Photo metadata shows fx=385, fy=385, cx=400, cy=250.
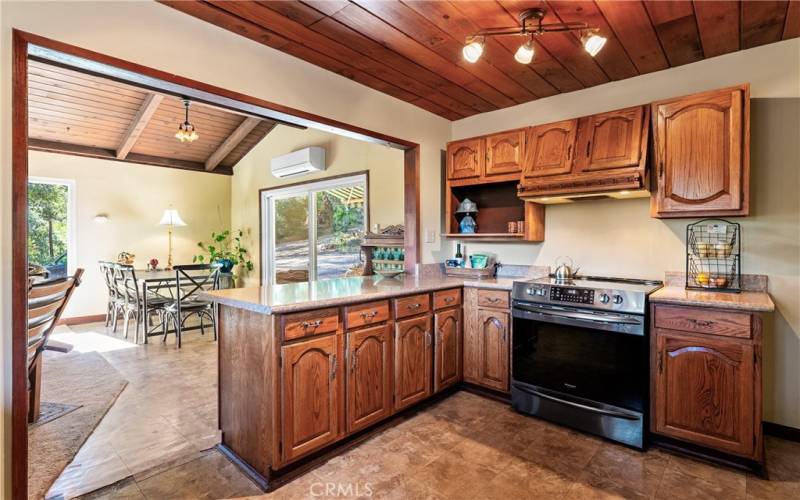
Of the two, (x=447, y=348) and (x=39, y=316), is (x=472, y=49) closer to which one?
(x=447, y=348)

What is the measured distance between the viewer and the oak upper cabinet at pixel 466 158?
339 cm

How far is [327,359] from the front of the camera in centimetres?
211

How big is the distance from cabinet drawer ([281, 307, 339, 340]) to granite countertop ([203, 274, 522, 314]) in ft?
0.14

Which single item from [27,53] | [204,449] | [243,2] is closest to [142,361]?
[204,449]

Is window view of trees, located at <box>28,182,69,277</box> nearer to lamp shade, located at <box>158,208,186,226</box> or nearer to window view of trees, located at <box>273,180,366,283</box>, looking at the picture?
lamp shade, located at <box>158,208,186,226</box>

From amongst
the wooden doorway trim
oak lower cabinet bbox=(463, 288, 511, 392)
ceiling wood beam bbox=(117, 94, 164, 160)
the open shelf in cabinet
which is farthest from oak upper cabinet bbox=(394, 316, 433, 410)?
ceiling wood beam bbox=(117, 94, 164, 160)

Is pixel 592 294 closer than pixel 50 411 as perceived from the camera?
Yes

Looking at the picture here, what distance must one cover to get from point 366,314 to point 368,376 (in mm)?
386

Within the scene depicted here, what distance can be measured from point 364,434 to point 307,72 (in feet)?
7.79

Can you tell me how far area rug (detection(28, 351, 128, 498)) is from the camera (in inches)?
80.9

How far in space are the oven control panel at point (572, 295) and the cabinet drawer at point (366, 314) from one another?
3.64 feet

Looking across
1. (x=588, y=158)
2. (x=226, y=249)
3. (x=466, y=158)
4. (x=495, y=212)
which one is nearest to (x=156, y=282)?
(x=226, y=249)

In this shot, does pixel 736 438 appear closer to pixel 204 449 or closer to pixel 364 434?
pixel 364 434

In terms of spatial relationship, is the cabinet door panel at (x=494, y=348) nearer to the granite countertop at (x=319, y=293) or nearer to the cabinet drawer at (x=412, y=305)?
the granite countertop at (x=319, y=293)
